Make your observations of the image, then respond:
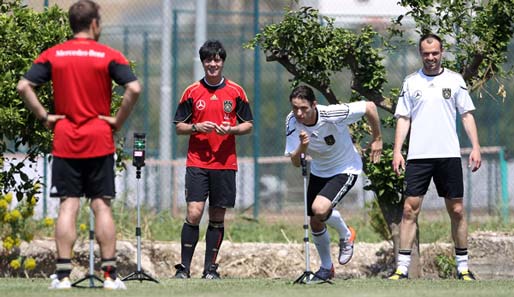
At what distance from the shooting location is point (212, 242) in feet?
36.5

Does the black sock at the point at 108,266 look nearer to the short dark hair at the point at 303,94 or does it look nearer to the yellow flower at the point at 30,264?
the short dark hair at the point at 303,94

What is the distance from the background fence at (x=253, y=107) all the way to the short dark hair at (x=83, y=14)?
670 centimetres

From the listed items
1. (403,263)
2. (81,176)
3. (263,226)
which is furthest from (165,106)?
(81,176)

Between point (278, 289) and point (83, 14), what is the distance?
245 cm

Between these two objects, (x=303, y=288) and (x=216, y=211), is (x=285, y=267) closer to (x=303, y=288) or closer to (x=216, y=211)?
(x=216, y=211)

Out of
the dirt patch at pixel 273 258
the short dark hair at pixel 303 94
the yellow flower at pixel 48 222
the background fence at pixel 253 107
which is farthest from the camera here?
the background fence at pixel 253 107

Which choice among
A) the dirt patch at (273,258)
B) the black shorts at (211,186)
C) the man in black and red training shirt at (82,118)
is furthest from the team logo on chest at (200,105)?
the dirt patch at (273,258)

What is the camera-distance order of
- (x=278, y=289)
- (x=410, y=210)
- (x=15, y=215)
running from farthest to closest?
(x=15, y=215) → (x=410, y=210) → (x=278, y=289)

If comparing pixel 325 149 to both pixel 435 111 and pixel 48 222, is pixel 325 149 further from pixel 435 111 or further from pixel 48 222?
pixel 48 222

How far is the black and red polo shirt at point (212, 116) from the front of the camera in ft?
36.0

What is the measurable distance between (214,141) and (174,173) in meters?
4.87

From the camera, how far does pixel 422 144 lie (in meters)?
10.3

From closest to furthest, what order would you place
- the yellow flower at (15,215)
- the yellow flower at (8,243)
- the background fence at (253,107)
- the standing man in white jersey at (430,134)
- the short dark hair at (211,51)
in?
the standing man in white jersey at (430,134) → the short dark hair at (211,51) → the yellow flower at (15,215) → the yellow flower at (8,243) → the background fence at (253,107)

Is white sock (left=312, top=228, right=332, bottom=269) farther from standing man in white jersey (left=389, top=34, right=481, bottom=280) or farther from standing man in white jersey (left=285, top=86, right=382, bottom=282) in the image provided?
standing man in white jersey (left=389, top=34, right=481, bottom=280)
